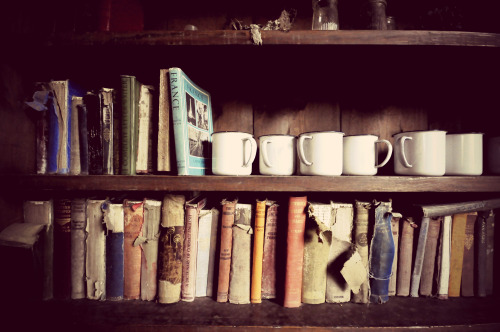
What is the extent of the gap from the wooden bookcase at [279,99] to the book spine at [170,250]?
5cm

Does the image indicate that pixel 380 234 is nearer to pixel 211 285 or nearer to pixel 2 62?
pixel 211 285

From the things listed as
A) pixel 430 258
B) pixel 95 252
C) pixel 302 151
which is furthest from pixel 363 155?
pixel 95 252

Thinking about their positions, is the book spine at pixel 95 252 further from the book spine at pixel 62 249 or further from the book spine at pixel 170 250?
the book spine at pixel 170 250

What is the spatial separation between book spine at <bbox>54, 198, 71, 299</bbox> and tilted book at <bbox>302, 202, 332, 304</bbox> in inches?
27.0

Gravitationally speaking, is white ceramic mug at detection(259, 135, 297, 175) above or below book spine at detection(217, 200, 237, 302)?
above

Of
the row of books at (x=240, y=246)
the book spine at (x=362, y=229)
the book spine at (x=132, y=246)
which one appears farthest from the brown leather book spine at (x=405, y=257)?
the book spine at (x=132, y=246)

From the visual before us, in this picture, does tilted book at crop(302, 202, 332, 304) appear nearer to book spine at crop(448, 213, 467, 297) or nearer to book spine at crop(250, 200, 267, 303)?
book spine at crop(250, 200, 267, 303)

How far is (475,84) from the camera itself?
96 cm

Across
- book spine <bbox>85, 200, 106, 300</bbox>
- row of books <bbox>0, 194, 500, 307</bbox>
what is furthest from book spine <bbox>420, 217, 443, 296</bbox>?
book spine <bbox>85, 200, 106, 300</bbox>

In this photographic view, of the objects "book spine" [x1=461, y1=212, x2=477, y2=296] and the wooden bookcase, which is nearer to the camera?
the wooden bookcase

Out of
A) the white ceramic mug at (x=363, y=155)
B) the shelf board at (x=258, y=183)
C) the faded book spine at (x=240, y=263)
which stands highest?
the white ceramic mug at (x=363, y=155)

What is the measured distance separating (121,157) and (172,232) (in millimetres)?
259

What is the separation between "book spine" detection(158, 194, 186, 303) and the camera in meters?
0.74

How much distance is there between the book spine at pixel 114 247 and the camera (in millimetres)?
754
